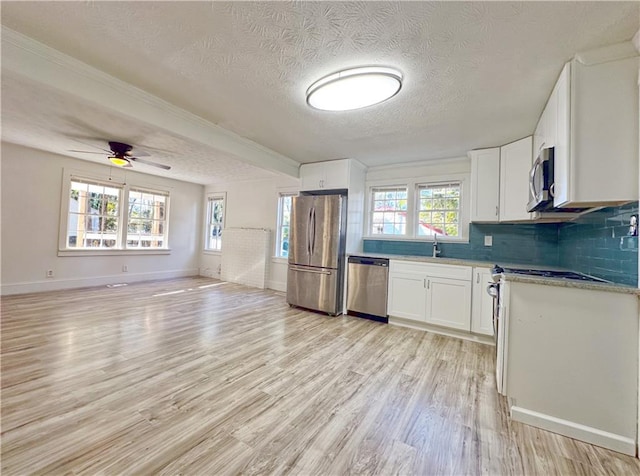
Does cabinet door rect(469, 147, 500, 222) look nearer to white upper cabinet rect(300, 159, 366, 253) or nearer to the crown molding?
white upper cabinet rect(300, 159, 366, 253)

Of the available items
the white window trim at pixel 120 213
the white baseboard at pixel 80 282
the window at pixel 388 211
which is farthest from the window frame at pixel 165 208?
the window at pixel 388 211

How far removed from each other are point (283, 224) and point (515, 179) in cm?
411

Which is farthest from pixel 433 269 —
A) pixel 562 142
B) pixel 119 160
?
pixel 119 160

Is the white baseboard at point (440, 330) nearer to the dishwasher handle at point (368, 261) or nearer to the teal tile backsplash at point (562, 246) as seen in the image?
the dishwasher handle at point (368, 261)

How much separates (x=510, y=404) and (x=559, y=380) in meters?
0.34

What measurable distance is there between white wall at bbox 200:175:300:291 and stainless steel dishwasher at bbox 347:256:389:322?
1995mm

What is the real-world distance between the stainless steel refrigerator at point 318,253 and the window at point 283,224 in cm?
136

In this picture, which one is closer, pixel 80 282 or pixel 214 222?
pixel 80 282

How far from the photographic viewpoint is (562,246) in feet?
10.2

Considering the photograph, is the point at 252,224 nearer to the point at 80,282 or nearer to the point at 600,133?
the point at 80,282

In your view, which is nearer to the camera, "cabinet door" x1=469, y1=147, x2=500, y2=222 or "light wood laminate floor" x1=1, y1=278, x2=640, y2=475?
"light wood laminate floor" x1=1, y1=278, x2=640, y2=475

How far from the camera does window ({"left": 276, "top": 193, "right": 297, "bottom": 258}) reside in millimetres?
5789

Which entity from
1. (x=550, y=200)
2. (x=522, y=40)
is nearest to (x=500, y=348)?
(x=550, y=200)

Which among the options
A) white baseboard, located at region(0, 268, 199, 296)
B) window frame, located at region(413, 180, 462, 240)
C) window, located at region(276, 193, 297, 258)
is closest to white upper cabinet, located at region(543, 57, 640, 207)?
window frame, located at region(413, 180, 462, 240)
